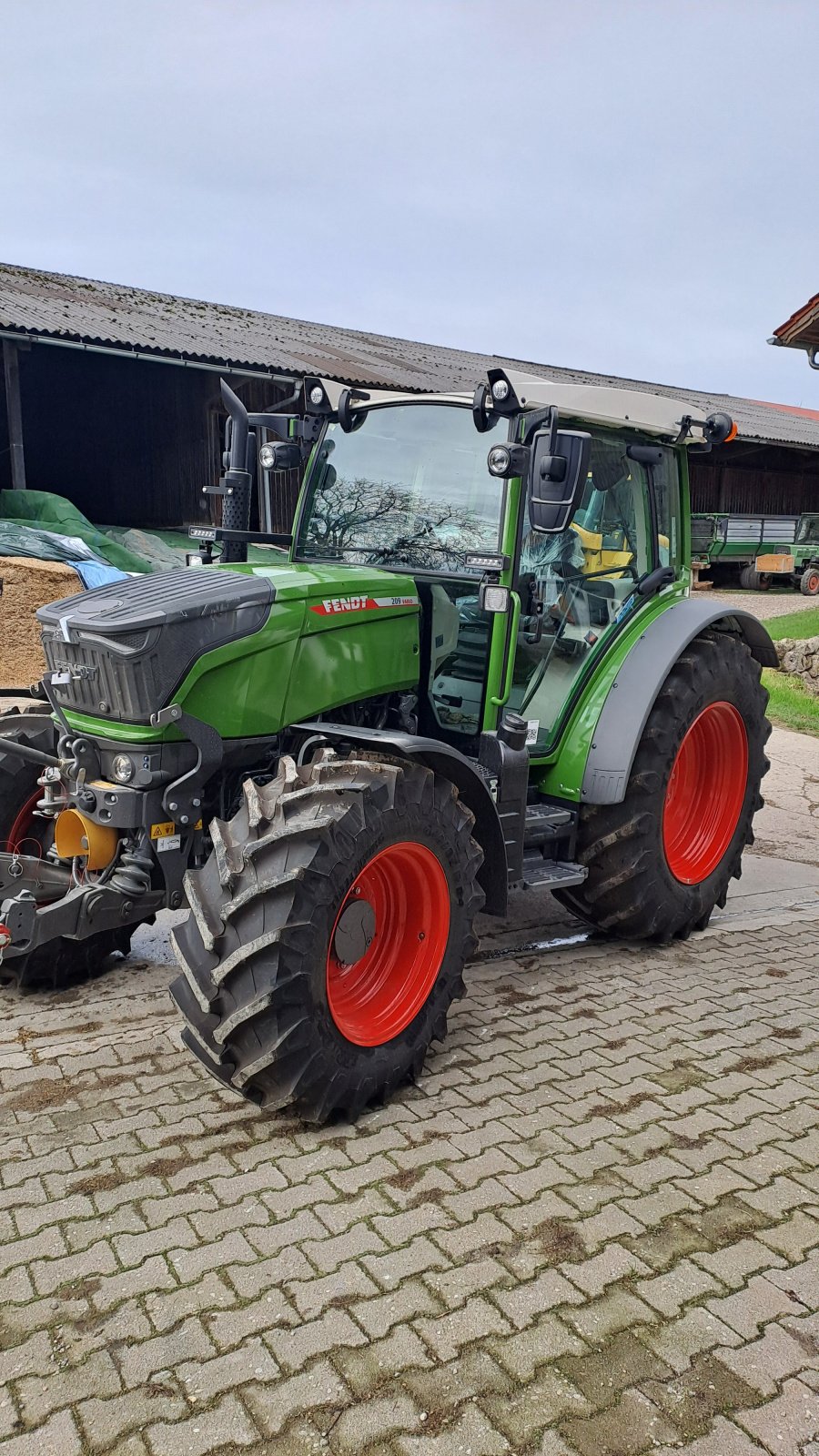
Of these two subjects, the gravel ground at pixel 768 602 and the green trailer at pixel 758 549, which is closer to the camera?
the gravel ground at pixel 768 602

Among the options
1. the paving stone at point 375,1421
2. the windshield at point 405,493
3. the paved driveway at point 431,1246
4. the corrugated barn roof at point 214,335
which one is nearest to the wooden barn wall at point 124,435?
the corrugated barn roof at point 214,335

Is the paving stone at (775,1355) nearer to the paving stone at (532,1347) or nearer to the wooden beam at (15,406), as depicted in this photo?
the paving stone at (532,1347)

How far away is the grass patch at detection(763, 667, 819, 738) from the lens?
33.8 ft

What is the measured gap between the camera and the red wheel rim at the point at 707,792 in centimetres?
490

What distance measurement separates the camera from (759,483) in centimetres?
2706

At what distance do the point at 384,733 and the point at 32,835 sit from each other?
1.53 m

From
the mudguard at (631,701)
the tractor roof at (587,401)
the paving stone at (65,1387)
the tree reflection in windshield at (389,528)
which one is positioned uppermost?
the tractor roof at (587,401)

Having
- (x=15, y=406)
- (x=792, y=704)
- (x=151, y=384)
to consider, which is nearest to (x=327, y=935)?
(x=792, y=704)

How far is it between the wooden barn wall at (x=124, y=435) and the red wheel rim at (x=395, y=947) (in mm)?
14174

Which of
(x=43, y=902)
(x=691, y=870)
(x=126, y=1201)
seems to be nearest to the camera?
(x=126, y=1201)

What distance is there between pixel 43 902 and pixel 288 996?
47.1 inches

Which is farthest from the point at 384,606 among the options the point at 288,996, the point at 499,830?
the point at 288,996

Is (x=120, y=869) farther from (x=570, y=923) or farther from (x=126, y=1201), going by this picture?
(x=570, y=923)

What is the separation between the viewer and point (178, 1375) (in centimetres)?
215
